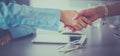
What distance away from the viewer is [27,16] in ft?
4.53

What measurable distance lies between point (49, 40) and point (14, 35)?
0.79ft

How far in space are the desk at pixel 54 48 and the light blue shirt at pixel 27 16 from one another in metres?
0.12

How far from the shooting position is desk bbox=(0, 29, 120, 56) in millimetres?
1171

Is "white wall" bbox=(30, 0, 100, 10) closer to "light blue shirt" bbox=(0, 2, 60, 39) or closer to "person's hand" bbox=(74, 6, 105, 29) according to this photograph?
"person's hand" bbox=(74, 6, 105, 29)

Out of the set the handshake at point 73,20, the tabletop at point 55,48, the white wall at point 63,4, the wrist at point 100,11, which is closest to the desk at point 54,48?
the tabletop at point 55,48

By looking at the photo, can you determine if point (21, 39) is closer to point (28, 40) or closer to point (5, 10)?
point (28, 40)

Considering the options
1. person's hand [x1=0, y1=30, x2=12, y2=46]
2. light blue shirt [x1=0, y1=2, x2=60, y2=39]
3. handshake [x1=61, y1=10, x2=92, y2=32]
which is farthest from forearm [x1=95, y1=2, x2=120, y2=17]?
person's hand [x1=0, y1=30, x2=12, y2=46]

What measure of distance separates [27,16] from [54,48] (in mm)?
251

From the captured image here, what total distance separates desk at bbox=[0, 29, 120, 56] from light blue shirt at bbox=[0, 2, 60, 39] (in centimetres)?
12

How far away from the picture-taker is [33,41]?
142cm

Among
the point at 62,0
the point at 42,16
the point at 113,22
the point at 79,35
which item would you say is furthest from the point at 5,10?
the point at 62,0

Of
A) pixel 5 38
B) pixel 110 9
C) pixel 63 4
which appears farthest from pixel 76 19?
pixel 63 4

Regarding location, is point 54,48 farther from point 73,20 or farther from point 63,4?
point 63,4

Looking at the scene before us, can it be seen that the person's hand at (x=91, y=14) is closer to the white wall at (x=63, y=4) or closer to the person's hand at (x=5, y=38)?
the person's hand at (x=5, y=38)
